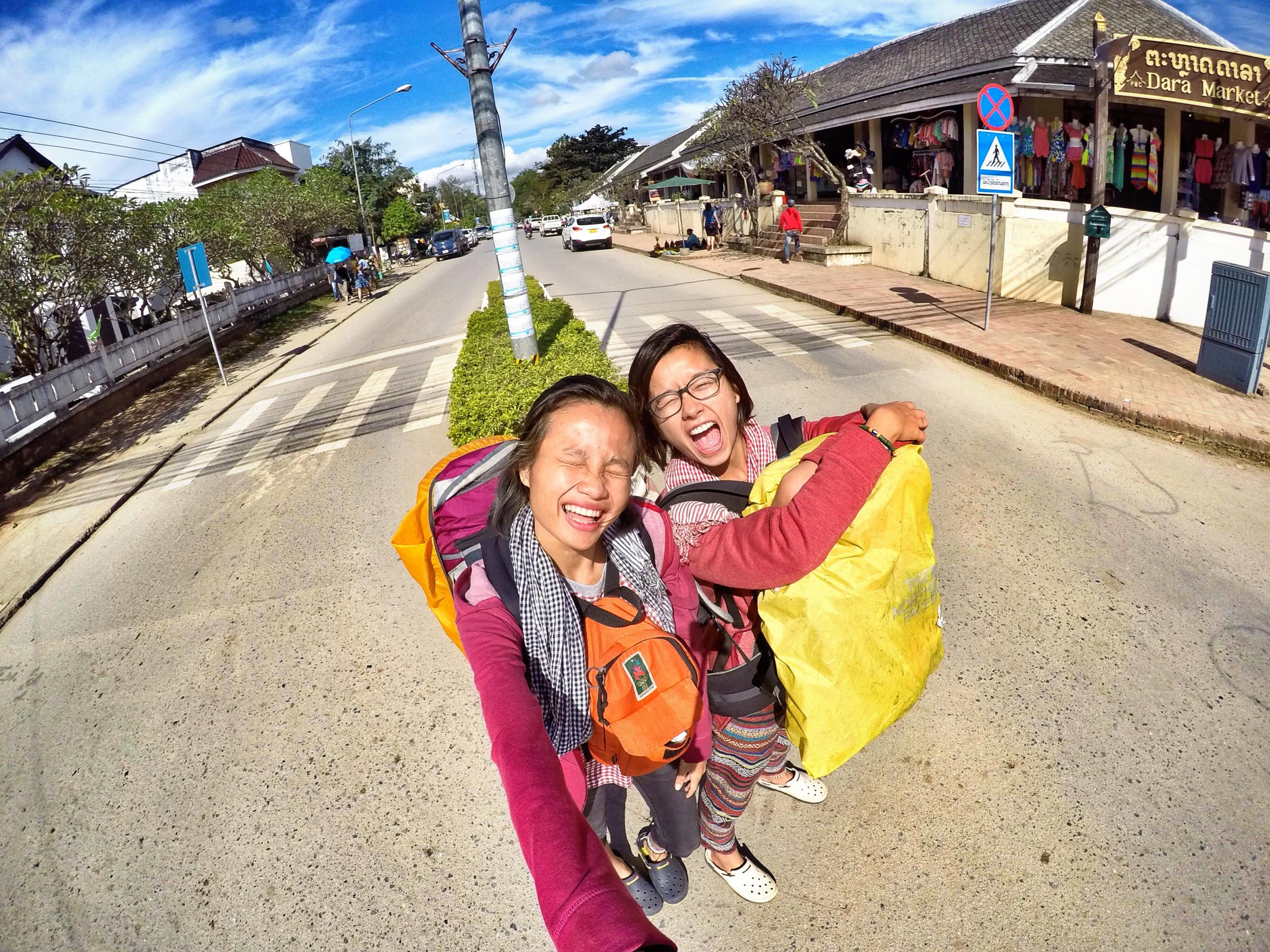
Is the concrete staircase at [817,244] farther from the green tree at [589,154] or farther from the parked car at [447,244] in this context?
the green tree at [589,154]

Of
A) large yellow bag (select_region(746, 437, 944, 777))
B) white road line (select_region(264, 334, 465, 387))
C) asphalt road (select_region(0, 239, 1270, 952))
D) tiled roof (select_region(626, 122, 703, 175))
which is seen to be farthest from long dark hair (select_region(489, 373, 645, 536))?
tiled roof (select_region(626, 122, 703, 175))

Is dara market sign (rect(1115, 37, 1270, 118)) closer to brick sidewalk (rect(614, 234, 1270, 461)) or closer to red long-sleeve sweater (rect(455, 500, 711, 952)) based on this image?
brick sidewalk (rect(614, 234, 1270, 461))

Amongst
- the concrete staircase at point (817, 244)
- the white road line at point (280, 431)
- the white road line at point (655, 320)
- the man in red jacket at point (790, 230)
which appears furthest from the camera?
the man in red jacket at point (790, 230)

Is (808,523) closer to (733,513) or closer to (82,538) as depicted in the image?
(733,513)

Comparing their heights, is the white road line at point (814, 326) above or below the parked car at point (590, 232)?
below

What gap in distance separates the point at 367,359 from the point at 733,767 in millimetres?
13482

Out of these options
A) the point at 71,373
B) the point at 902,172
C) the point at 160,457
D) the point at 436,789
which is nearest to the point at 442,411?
the point at 160,457

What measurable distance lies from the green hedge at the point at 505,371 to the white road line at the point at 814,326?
3961 mm

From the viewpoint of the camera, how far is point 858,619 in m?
1.73

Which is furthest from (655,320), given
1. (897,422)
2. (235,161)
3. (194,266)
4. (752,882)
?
(235,161)

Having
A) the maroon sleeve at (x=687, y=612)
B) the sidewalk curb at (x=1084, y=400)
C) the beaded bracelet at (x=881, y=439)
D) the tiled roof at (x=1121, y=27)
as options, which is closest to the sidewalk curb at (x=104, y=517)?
the maroon sleeve at (x=687, y=612)

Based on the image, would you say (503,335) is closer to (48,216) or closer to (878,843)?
(48,216)

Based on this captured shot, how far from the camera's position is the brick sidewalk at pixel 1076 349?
6.66m

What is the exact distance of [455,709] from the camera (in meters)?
3.81
